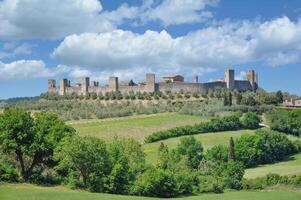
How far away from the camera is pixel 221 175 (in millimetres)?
65875

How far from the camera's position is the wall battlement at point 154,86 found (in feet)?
465

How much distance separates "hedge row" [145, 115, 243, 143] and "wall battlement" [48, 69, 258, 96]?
1605 inches

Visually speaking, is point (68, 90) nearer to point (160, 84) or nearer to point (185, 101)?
point (160, 84)

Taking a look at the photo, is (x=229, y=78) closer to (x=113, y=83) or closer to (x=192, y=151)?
(x=113, y=83)

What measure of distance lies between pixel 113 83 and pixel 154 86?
14.1 m

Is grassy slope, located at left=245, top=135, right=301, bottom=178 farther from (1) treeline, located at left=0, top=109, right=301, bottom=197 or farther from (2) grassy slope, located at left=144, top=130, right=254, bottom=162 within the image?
(2) grassy slope, located at left=144, top=130, right=254, bottom=162

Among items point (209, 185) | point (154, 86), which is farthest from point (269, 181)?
point (154, 86)

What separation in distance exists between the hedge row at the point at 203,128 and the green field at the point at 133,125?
2.95 meters

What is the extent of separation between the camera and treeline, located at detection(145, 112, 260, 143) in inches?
3719

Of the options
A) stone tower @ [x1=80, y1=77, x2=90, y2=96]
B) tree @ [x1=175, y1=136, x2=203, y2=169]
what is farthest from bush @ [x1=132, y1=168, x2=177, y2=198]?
stone tower @ [x1=80, y1=77, x2=90, y2=96]

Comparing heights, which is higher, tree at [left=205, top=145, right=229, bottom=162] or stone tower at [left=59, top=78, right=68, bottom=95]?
stone tower at [left=59, top=78, right=68, bottom=95]

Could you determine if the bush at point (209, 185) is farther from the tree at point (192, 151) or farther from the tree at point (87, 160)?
the tree at point (192, 151)

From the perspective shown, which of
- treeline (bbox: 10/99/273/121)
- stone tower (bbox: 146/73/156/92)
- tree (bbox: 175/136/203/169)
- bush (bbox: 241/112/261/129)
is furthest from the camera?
stone tower (bbox: 146/73/156/92)

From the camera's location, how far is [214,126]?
324 ft
